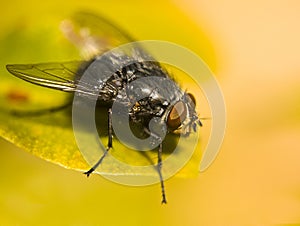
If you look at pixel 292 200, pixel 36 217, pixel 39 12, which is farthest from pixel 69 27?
pixel 292 200

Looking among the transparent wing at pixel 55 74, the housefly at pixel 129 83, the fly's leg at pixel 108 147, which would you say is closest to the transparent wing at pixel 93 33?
the housefly at pixel 129 83

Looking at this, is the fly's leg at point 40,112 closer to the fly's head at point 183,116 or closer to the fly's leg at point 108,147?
the fly's leg at point 108,147

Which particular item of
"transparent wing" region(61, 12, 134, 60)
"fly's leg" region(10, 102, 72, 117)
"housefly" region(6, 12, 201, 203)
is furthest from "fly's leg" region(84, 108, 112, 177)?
"transparent wing" region(61, 12, 134, 60)

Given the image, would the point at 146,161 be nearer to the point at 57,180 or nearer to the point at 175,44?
the point at 57,180

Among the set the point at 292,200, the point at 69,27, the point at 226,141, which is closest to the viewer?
the point at 292,200

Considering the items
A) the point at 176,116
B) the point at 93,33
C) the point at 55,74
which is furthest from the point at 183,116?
the point at 93,33

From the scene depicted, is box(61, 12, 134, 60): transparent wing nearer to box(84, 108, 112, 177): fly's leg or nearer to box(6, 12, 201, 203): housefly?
box(6, 12, 201, 203): housefly

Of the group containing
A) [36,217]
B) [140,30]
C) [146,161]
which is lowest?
[36,217]

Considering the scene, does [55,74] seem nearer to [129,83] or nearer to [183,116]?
[129,83]
